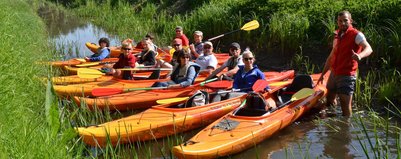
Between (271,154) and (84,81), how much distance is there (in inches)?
172

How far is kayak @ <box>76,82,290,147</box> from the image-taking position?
5.18 m

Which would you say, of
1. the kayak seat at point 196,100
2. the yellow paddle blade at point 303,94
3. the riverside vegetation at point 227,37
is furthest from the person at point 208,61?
the yellow paddle blade at point 303,94

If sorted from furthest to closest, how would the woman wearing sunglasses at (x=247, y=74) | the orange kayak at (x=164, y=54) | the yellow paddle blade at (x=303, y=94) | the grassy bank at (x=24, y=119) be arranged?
the orange kayak at (x=164, y=54) < the woman wearing sunglasses at (x=247, y=74) < the yellow paddle blade at (x=303, y=94) < the grassy bank at (x=24, y=119)

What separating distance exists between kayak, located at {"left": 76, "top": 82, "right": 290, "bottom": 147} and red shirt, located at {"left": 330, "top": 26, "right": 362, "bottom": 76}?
3.50 ft

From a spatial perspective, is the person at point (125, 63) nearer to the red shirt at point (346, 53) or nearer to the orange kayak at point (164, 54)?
the orange kayak at point (164, 54)

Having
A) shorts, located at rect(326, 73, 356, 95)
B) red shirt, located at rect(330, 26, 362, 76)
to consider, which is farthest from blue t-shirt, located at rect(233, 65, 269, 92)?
red shirt, located at rect(330, 26, 362, 76)

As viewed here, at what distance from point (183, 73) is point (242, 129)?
241 centimetres

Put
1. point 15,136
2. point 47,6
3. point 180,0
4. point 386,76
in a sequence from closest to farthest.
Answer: point 15,136 → point 386,76 → point 180,0 → point 47,6

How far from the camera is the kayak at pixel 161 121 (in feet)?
17.0

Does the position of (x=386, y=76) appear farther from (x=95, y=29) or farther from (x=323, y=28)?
(x=95, y=29)

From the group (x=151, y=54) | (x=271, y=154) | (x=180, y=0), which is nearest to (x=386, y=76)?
(x=271, y=154)

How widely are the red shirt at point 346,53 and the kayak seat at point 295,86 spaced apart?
86 cm

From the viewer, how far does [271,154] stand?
5422 mm

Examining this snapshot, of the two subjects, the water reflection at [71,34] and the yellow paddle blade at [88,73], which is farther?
the water reflection at [71,34]
